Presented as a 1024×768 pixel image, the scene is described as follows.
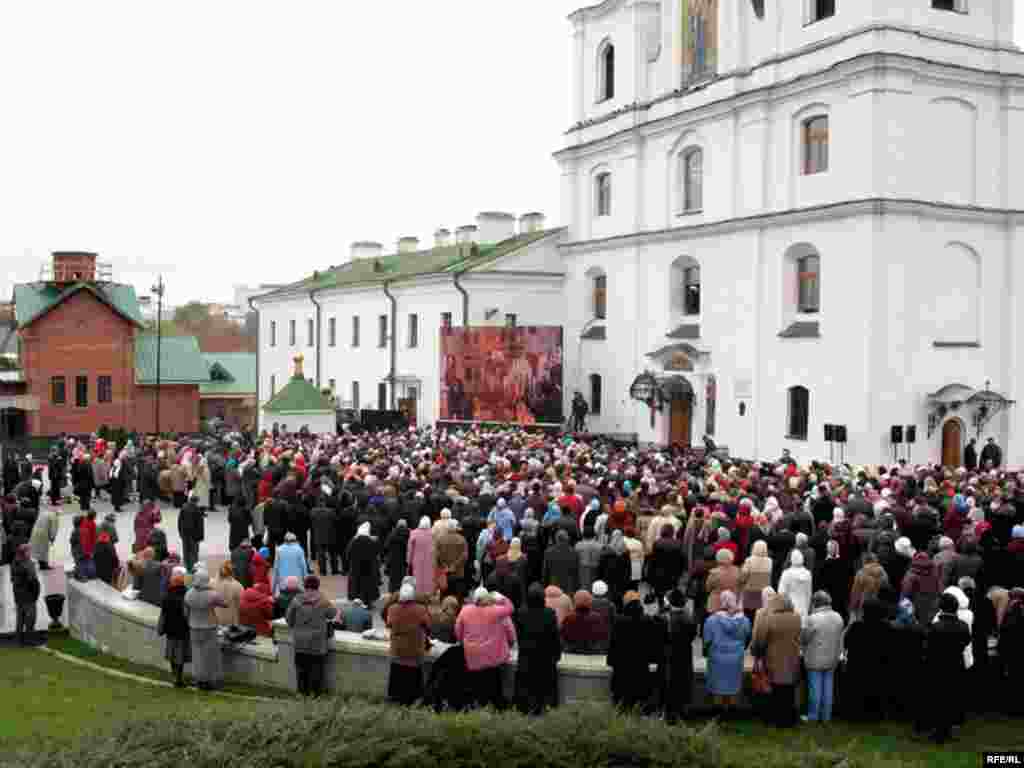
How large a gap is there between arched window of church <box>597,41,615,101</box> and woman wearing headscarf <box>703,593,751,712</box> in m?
35.5

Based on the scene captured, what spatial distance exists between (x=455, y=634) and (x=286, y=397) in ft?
93.8

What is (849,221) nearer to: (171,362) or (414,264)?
(414,264)

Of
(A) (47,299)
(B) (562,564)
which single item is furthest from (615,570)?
(A) (47,299)

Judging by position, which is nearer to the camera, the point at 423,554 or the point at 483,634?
the point at 483,634

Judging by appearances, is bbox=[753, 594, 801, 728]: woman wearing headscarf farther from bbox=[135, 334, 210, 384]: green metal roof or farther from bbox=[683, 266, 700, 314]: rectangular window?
bbox=[135, 334, 210, 384]: green metal roof

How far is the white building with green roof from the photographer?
47.8 m

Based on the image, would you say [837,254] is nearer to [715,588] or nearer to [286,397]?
[286,397]

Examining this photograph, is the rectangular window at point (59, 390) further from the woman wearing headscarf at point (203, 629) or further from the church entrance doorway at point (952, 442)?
the woman wearing headscarf at point (203, 629)

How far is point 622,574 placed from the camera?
1458cm

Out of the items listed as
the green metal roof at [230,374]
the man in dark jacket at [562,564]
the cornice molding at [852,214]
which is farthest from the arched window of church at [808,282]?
the green metal roof at [230,374]

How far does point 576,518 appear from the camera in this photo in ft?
56.6

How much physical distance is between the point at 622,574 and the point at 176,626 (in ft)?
18.2

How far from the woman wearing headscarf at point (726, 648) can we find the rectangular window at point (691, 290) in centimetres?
2908

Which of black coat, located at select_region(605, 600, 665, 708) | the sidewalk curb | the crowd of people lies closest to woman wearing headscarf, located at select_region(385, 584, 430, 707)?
the crowd of people
